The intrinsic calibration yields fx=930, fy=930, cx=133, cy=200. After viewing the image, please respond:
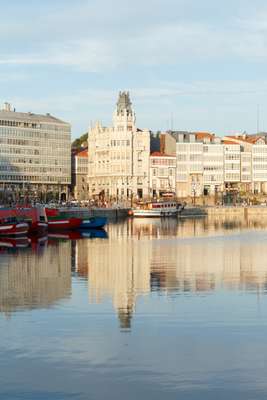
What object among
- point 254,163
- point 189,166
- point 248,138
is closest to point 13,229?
point 189,166

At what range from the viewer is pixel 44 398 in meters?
15.6

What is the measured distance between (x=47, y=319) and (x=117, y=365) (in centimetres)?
556

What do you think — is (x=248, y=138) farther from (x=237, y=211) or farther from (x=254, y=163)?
(x=237, y=211)

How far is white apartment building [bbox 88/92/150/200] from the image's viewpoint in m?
136

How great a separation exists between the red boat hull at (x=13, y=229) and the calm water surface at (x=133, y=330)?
70.6 ft

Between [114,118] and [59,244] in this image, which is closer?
[59,244]

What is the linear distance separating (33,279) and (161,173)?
345 ft

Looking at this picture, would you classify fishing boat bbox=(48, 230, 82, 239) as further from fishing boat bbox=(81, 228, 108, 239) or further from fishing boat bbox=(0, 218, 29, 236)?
fishing boat bbox=(0, 218, 29, 236)

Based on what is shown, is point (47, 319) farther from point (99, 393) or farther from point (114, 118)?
point (114, 118)

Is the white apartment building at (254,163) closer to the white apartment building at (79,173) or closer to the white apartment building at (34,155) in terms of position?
the white apartment building at (79,173)

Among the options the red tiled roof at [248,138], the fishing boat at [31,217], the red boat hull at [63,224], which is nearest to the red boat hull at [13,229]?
the fishing boat at [31,217]

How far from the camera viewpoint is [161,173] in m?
137

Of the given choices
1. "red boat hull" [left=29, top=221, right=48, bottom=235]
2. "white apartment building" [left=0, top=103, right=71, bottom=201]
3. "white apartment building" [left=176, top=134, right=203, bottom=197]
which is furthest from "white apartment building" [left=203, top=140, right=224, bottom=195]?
"red boat hull" [left=29, top=221, right=48, bottom=235]

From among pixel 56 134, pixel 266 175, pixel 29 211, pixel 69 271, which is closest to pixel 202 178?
pixel 266 175
